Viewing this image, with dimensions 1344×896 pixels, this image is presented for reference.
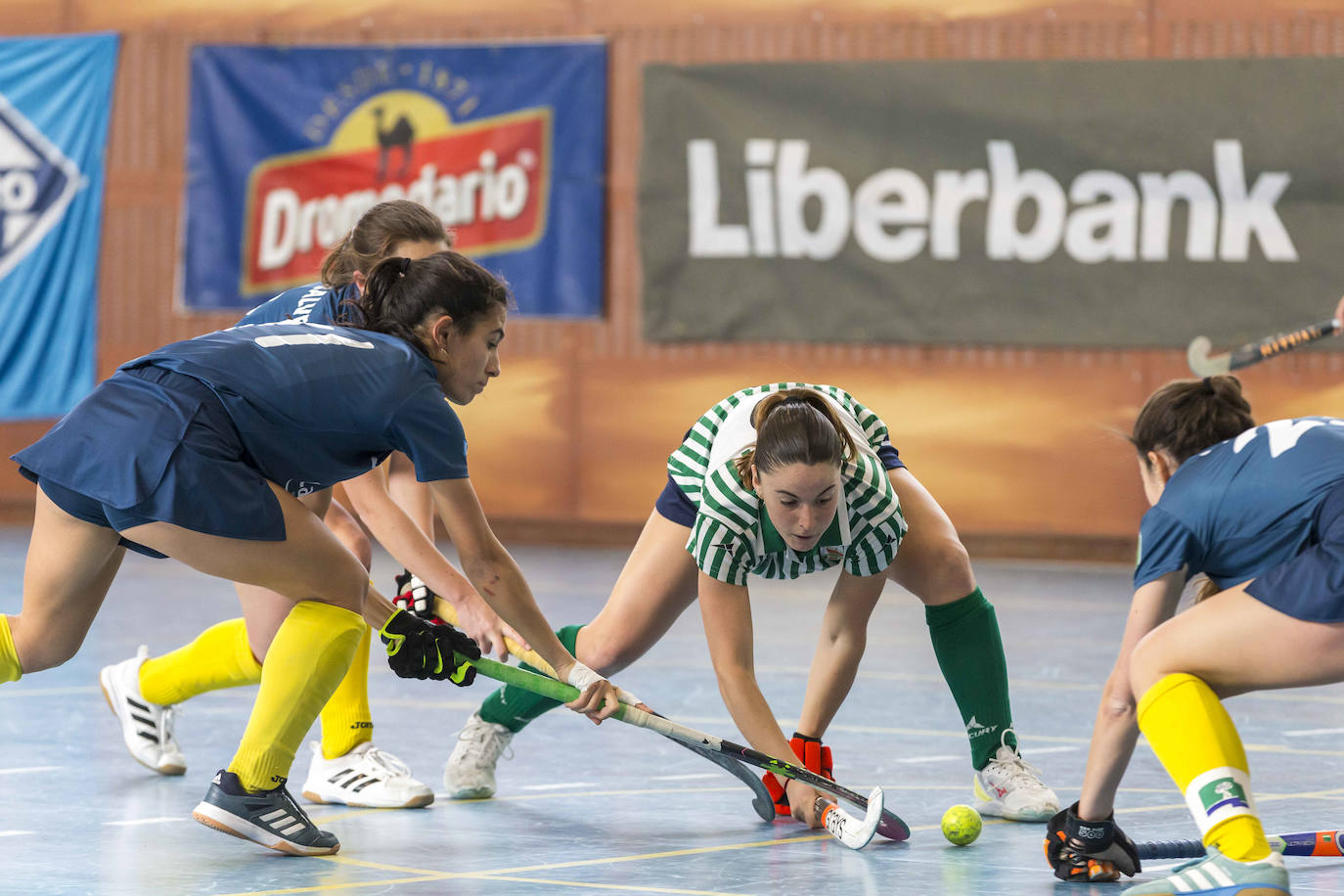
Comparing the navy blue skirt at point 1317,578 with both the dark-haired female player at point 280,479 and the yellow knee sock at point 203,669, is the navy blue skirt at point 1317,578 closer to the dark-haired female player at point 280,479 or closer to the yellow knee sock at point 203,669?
the dark-haired female player at point 280,479

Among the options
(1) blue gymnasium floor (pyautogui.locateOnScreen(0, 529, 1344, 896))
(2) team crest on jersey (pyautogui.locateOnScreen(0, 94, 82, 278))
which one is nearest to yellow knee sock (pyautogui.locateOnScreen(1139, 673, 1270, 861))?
(1) blue gymnasium floor (pyautogui.locateOnScreen(0, 529, 1344, 896))

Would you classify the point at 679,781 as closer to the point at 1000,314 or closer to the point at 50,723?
the point at 50,723

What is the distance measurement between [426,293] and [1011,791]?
4.61 feet

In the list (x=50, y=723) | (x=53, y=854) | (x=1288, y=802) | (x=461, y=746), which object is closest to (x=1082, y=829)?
(x=1288, y=802)

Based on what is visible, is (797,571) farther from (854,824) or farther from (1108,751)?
(1108,751)

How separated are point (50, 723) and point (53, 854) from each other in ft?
4.32

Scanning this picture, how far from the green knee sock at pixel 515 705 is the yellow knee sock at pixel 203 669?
1.58 ft

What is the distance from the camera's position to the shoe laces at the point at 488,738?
342 centimetres

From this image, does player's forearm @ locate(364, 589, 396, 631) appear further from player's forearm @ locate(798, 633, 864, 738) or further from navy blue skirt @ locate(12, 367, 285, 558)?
player's forearm @ locate(798, 633, 864, 738)

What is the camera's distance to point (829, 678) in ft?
10.8

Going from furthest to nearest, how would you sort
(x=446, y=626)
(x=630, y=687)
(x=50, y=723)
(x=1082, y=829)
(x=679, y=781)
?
(x=630, y=687)
(x=50, y=723)
(x=679, y=781)
(x=446, y=626)
(x=1082, y=829)

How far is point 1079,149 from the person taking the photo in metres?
8.17

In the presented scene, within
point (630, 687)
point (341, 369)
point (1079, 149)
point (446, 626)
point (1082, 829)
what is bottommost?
point (630, 687)

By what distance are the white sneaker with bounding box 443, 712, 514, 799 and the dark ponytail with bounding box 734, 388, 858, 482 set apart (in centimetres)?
85
